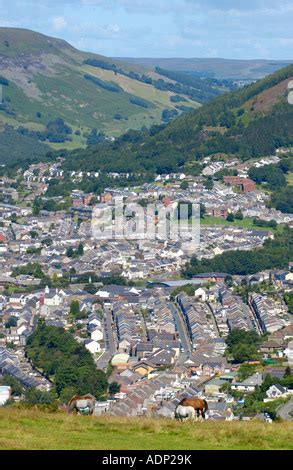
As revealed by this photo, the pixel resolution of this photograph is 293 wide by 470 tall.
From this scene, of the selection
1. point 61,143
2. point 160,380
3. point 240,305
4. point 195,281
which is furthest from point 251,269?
point 61,143

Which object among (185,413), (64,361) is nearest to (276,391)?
(64,361)

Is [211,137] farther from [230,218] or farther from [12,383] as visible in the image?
[12,383]

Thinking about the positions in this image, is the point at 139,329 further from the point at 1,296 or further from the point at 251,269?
the point at 251,269

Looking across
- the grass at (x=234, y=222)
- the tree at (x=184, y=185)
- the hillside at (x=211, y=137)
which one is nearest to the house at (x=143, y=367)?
the grass at (x=234, y=222)

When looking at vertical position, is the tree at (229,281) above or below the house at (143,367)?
below

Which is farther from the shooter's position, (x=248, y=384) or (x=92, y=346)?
(x=92, y=346)

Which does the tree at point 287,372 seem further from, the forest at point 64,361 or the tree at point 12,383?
the tree at point 12,383
